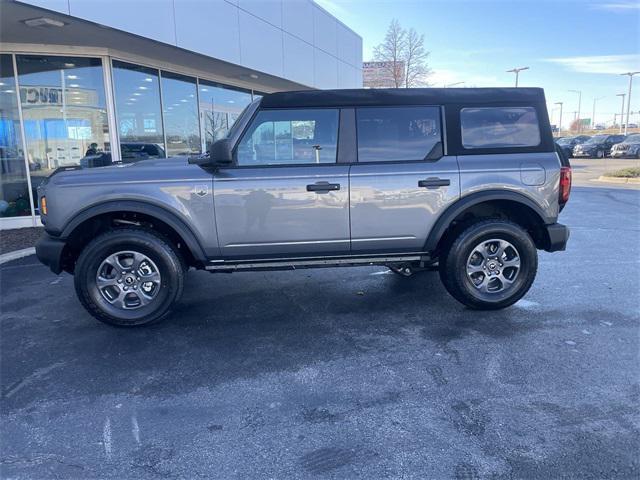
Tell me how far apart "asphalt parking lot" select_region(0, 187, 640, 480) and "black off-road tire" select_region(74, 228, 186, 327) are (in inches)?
7.0

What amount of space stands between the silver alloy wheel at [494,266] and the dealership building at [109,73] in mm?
4737

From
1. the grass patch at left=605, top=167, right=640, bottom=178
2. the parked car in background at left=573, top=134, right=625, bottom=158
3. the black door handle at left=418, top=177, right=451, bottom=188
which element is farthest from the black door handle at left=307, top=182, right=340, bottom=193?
the parked car in background at left=573, top=134, right=625, bottom=158

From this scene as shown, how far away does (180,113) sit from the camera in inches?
468

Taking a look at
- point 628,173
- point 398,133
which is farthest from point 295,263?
point 628,173

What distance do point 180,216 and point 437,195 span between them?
7.69ft

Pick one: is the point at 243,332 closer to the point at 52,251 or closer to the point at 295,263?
the point at 295,263

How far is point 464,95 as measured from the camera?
439 cm

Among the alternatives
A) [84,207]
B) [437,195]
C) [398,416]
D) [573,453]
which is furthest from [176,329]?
[573,453]

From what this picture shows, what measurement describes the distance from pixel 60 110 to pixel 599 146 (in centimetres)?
3661

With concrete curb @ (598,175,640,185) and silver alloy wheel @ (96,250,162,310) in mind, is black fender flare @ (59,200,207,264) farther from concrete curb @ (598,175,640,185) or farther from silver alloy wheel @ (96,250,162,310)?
concrete curb @ (598,175,640,185)

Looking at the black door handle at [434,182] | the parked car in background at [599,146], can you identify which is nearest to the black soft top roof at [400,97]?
the black door handle at [434,182]

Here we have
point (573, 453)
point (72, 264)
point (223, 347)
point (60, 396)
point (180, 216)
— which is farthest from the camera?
point (72, 264)

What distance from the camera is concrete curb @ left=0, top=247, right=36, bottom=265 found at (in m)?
6.84

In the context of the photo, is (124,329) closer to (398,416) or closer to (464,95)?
(398,416)
